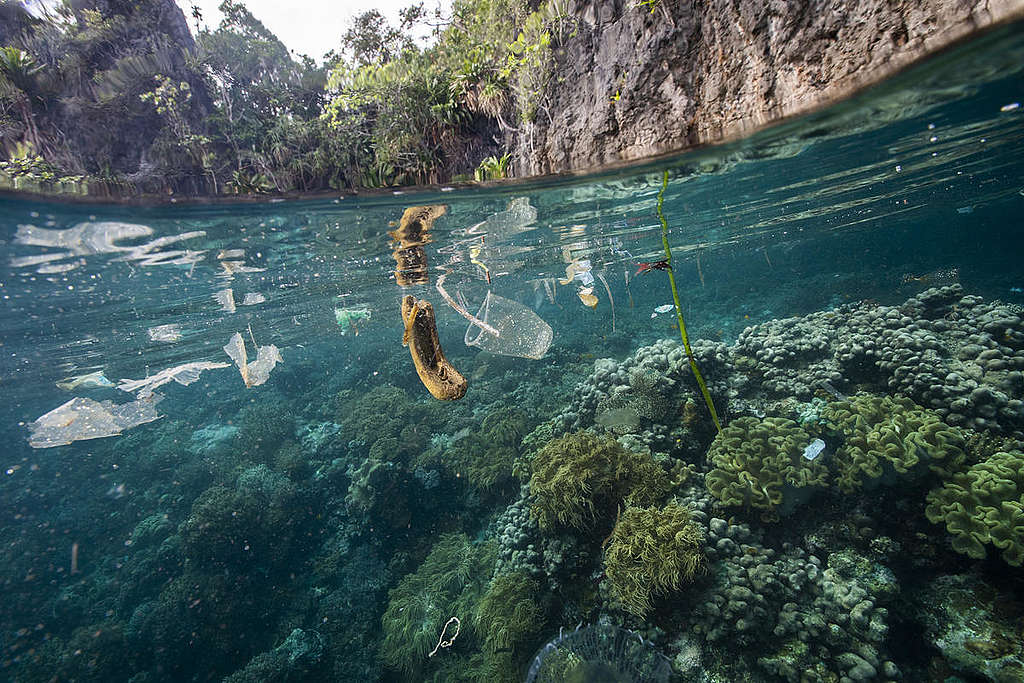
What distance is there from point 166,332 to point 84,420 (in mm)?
12573

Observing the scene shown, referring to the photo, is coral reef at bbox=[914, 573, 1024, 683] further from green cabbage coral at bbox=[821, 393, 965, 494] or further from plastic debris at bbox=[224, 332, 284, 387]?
plastic debris at bbox=[224, 332, 284, 387]

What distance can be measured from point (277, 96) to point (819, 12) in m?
8.14

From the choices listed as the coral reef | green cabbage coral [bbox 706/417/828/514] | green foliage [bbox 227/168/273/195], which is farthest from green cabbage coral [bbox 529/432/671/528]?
green foliage [bbox 227/168/273/195]

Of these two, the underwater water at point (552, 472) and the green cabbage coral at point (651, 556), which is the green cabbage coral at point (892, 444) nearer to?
the underwater water at point (552, 472)

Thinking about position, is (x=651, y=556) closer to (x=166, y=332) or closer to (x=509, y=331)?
(x=509, y=331)

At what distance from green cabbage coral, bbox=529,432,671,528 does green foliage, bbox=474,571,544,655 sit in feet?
3.52

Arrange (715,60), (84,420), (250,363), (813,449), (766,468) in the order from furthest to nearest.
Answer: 1. (250,363)
2. (84,420)
3. (766,468)
4. (813,449)
5. (715,60)

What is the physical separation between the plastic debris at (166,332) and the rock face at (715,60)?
1963cm

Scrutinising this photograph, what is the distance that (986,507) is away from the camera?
4.81 meters

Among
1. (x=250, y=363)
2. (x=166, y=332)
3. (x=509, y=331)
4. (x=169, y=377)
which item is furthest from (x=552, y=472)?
(x=166, y=332)

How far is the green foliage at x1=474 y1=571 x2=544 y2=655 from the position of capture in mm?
6211

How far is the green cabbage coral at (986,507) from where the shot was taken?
15.0 feet

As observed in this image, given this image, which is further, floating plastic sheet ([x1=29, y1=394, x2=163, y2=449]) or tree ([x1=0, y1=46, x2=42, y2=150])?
floating plastic sheet ([x1=29, y1=394, x2=163, y2=449])

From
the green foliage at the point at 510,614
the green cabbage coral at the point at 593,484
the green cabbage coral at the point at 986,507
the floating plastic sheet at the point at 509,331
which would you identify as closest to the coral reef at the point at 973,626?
the green cabbage coral at the point at 986,507
